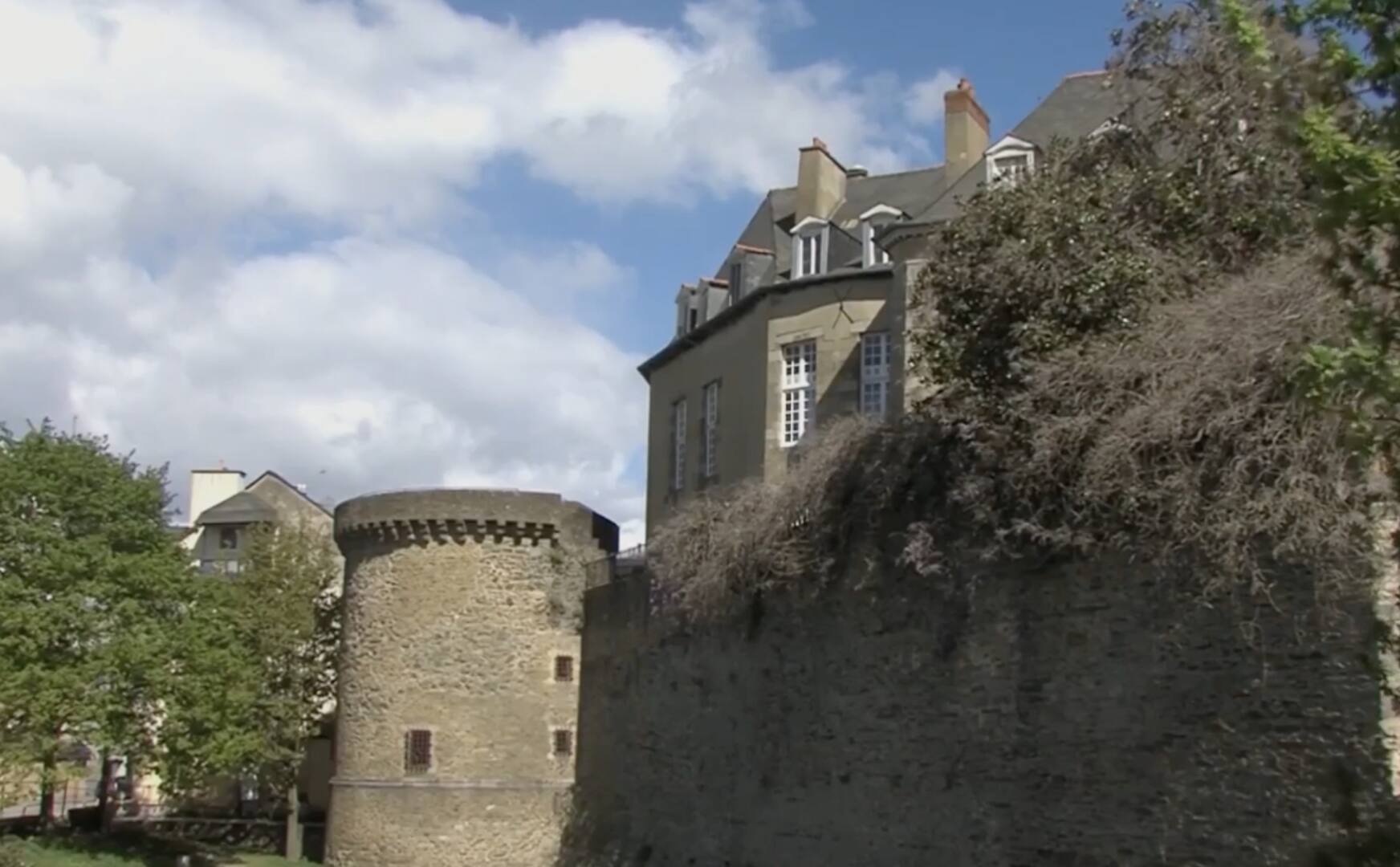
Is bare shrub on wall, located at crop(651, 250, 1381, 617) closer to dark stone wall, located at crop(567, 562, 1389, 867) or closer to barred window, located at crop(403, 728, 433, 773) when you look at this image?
dark stone wall, located at crop(567, 562, 1389, 867)

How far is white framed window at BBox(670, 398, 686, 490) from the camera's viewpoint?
31.6 meters

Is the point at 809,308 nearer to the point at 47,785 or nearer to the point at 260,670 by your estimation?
the point at 260,670

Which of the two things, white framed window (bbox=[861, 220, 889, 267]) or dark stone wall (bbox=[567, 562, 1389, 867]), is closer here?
dark stone wall (bbox=[567, 562, 1389, 867])

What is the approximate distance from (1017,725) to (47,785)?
2151 cm

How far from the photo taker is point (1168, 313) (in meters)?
13.4

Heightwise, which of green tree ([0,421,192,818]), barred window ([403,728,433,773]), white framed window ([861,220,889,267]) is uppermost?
white framed window ([861,220,889,267])

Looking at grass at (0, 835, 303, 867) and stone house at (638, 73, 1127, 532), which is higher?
stone house at (638, 73, 1127, 532)

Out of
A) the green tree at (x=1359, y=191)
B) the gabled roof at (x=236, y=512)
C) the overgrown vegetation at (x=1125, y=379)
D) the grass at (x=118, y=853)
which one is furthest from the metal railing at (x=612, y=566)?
the gabled roof at (x=236, y=512)

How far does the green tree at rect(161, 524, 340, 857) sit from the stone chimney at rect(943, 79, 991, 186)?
1668cm

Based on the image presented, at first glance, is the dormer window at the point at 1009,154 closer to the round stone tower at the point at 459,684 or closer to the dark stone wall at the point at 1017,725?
the dark stone wall at the point at 1017,725

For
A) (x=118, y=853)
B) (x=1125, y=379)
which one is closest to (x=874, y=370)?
(x=1125, y=379)

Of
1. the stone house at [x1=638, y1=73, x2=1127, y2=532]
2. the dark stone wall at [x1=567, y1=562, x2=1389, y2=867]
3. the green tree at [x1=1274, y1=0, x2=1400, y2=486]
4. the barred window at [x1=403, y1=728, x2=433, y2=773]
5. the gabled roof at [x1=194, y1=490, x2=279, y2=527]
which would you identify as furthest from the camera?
the gabled roof at [x1=194, y1=490, x2=279, y2=527]

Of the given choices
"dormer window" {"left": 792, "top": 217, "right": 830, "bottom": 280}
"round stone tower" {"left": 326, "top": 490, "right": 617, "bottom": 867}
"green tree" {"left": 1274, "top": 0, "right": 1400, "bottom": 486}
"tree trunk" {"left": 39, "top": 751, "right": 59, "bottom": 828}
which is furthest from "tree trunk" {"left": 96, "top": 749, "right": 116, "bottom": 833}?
"green tree" {"left": 1274, "top": 0, "right": 1400, "bottom": 486}

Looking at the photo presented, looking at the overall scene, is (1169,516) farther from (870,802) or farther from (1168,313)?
(870,802)
